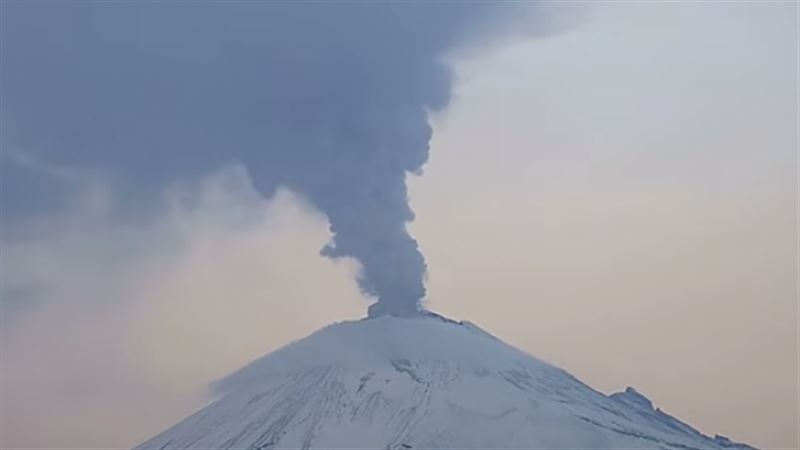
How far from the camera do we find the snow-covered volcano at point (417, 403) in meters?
69.9

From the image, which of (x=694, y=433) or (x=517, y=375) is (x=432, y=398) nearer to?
(x=517, y=375)

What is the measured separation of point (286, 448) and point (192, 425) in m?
6.97

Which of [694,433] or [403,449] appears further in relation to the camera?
[694,433]

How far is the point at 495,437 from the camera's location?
69688 millimetres

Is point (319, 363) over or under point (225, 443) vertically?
over

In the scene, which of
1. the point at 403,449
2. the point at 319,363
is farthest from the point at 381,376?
the point at 403,449

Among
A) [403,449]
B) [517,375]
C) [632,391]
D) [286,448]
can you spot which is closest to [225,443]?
[286,448]

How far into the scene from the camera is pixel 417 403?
72.4m

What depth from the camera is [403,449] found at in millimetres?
68375

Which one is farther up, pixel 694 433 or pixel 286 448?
pixel 694 433

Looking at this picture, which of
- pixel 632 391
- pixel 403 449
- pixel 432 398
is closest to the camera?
pixel 403 449

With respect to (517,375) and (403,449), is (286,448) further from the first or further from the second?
(517,375)

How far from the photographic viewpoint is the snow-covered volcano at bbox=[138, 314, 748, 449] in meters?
69.9

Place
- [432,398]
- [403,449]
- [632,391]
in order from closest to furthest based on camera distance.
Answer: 1. [403,449]
2. [432,398]
3. [632,391]
